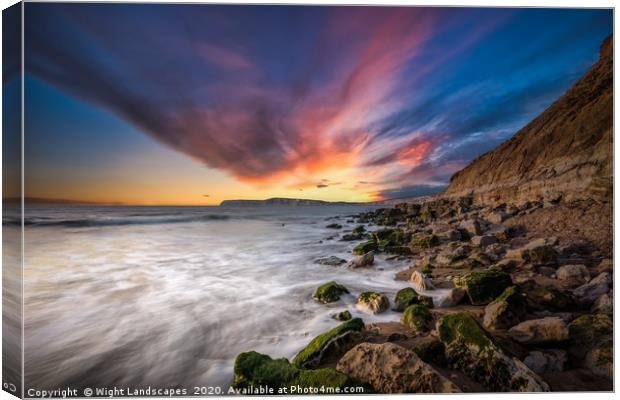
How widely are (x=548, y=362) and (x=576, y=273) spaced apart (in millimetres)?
1535

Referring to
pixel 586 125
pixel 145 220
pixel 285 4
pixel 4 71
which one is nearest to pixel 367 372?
pixel 285 4

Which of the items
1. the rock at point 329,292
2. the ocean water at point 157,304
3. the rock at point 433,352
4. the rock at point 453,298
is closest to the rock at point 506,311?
the rock at point 453,298

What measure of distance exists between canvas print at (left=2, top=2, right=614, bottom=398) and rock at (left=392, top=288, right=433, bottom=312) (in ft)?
0.09

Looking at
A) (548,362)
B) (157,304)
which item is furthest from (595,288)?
(157,304)

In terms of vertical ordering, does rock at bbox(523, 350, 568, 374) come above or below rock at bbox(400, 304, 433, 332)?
below

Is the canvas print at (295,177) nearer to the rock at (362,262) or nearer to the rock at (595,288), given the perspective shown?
the rock at (595,288)

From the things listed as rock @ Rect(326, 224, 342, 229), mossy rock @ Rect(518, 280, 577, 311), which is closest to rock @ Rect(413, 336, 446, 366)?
mossy rock @ Rect(518, 280, 577, 311)

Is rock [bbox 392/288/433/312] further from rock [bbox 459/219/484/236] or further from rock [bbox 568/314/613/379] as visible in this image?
rock [bbox 459/219/484/236]

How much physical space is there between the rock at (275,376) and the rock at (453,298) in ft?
4.87

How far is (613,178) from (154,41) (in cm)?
516

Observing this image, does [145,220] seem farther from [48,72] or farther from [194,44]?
[194,44]

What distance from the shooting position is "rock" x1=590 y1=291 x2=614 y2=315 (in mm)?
2531

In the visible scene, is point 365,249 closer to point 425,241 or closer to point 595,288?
point 425,241

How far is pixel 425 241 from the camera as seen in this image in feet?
16.1
